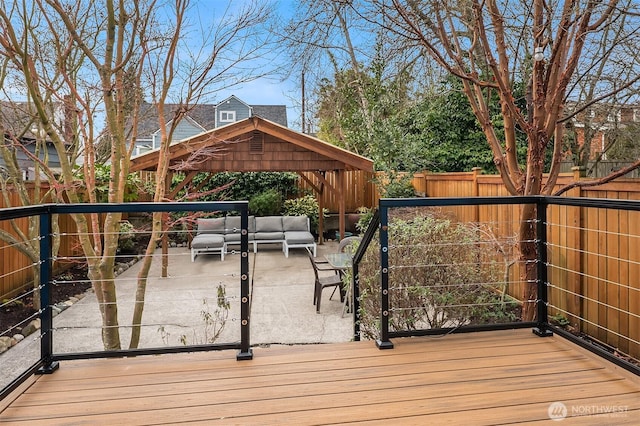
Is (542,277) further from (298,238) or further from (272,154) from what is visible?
(272,154)

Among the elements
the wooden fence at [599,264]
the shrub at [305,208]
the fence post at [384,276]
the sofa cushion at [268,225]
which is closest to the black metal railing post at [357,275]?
the fence post at [384,276]

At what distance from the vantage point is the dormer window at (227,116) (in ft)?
71.2

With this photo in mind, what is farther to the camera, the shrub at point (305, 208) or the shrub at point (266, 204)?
the shrub at point (305, 208)

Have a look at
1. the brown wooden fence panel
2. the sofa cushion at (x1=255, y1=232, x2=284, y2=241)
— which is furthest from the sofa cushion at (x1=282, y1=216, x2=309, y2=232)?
the brown wooden fence panel

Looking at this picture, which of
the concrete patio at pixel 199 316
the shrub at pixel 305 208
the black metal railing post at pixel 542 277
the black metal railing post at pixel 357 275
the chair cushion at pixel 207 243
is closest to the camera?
the black metal railing post at pixel 542 277

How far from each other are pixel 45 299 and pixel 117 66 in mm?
2005

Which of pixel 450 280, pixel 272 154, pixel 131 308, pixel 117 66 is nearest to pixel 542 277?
pixel 450 280

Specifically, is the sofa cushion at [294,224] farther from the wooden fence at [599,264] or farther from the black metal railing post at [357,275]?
the black metal railing post at [357,275]

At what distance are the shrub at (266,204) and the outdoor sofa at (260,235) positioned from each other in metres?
1.05

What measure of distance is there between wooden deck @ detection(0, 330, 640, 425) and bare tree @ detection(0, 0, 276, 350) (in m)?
1.27

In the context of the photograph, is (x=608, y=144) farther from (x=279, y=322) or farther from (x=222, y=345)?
(x=222, y=345)

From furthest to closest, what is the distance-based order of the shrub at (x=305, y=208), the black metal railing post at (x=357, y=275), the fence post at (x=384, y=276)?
the shrub at (x=305, y=208), the black metal railing post at (x=357, y=275), the fence post at (x=384, y=276)

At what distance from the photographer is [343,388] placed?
2.09m

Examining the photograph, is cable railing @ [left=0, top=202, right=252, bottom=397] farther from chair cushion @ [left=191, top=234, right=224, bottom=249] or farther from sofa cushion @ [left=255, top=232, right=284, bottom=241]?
sofa cushion @ [left=255, top=232, right=284, bottom=241]
